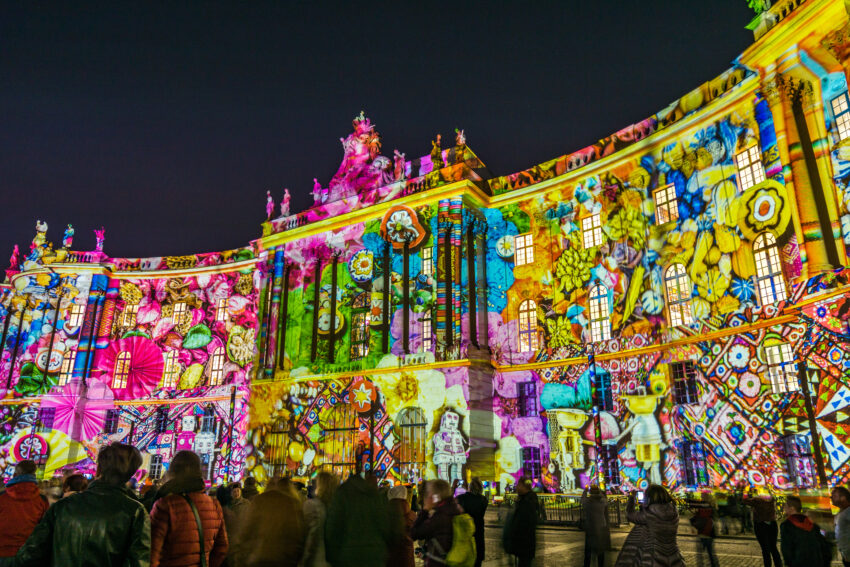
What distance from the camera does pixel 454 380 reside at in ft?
84.7

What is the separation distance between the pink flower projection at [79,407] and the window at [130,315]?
426cm

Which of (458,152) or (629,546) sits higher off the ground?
(458,152)

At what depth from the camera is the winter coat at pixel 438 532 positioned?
6362 millimetres

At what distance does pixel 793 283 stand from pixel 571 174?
10916 millimetres

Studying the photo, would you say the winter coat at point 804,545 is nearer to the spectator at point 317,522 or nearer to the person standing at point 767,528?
the person standing at point 767,528

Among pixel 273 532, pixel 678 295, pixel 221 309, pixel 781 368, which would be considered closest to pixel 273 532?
pixel 273 532

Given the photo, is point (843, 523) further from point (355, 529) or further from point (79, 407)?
point (79, 407)

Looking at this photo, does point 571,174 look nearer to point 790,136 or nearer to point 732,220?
point 732,220

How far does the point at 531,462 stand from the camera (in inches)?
984

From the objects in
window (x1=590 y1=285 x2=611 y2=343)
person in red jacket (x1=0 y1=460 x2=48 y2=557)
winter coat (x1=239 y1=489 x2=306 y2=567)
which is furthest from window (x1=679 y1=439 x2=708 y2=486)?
person in red jacket (x1=0 y1=460 x2=48 y2=557)

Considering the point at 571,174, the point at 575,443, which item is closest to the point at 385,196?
the point at 571,174

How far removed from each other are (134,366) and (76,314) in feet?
17.5

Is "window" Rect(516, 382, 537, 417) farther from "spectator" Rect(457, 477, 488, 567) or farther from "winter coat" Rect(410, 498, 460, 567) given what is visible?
"winter coat" Rect(410, 498, 460, 567)

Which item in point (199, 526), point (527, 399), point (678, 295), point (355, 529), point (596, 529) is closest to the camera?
point (199, 526)
